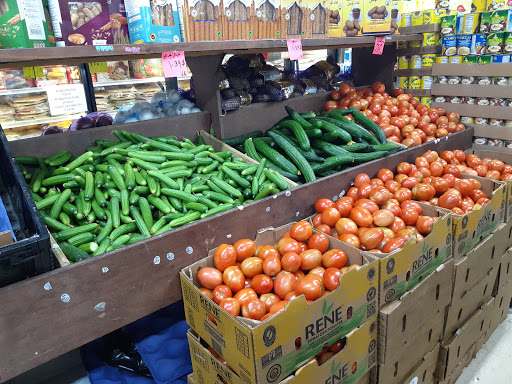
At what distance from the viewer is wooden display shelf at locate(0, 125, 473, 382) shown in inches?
52.5

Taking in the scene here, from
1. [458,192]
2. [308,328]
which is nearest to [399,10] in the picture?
[458,192]

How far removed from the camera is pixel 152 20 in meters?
1.81

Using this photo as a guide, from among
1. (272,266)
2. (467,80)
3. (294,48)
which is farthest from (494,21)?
(272,266)

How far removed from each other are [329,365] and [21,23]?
1.89 metres

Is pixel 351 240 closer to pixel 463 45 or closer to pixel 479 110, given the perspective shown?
pixel 479 110

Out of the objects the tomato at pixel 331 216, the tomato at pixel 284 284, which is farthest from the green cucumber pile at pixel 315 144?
the tomato at pixel 284 284

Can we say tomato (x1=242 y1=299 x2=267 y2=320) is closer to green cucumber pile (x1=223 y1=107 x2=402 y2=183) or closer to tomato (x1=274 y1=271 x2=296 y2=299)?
tomato (x1=274 y1=271 x2=296 y2=299)

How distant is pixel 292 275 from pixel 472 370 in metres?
1.78

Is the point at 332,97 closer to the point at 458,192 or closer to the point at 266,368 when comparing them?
the point at 458,192

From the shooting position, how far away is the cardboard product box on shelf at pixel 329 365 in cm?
151

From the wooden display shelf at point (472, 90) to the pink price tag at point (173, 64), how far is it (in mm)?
2626

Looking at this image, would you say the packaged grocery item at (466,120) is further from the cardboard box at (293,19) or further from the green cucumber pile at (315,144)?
the cardboard box at (293,19)

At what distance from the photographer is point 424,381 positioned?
2.26 meters

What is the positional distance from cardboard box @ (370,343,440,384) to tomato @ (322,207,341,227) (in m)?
0.77
